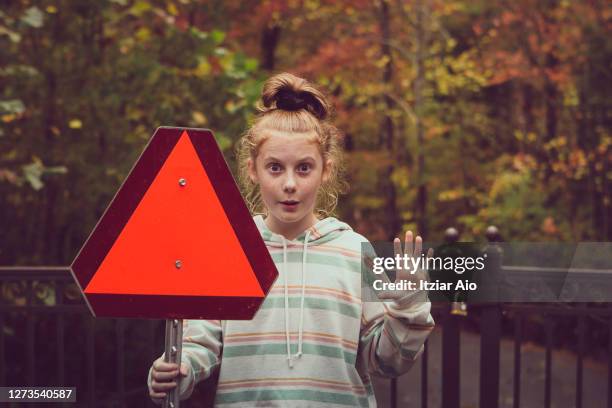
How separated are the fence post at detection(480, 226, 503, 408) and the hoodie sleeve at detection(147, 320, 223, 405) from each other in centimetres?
192

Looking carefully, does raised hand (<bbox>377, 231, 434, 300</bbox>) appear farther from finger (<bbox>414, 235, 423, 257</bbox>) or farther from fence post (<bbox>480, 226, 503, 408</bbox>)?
fence post (<bbox>480, 226, 503, 408</bbox>)

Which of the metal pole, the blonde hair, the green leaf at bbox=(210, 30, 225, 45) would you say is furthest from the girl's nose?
the green leaf at bbox=(210, 30, 225, 45)

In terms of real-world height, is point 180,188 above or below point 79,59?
below

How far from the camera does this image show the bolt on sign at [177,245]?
1.77 meters

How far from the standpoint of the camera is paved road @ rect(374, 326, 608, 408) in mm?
7719


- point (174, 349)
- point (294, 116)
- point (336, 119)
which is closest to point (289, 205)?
point (294, 116)

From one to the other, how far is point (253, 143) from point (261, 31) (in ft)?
37.9

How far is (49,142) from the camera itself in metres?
6.34

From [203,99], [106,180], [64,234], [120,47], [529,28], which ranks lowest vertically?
[64,234]

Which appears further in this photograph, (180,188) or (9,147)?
(9,147)

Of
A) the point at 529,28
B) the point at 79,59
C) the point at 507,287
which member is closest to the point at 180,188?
the point at 507,287

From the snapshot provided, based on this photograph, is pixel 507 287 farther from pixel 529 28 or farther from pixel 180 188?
pixel 529 28

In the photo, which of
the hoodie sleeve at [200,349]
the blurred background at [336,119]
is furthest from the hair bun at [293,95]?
the blurred background at [336,119]

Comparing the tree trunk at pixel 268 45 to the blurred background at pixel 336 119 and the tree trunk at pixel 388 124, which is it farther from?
the tree trunk at pixel 388 124
